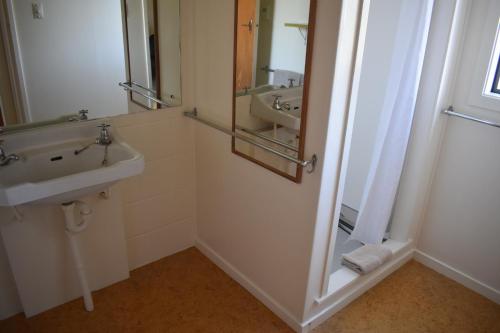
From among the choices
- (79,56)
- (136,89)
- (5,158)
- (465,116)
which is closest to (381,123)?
(465,116)

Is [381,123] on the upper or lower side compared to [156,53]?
lower

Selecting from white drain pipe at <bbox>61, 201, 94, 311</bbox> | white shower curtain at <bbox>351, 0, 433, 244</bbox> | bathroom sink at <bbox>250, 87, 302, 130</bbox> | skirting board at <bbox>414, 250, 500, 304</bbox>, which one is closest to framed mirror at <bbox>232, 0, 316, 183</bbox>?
bathroom sink at <bbox>250, 87, 302, 130</bbox>

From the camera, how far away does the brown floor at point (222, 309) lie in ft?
6.63

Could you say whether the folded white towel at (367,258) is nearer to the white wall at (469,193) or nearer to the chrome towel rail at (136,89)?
the white wall at (469,193)

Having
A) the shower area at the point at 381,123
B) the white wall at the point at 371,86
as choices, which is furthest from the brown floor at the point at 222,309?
the white wall at the point at 371,86

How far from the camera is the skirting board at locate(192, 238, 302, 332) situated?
2012 mm

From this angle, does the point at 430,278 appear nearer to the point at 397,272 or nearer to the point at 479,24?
the point at 397,272

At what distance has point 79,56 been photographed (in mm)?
1870

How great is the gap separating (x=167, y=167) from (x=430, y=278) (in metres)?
1.64

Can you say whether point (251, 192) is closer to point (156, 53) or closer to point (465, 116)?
point (156, 53)

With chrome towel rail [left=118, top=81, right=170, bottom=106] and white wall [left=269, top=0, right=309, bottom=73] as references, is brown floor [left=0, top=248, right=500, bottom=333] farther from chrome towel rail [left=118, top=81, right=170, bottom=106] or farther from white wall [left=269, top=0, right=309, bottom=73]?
white wall [left=269, top=0, right=309, bottom=73]

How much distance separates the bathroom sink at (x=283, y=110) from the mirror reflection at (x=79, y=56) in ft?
1.77

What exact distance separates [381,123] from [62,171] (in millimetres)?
1568

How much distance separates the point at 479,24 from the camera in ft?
6.61
